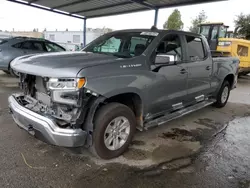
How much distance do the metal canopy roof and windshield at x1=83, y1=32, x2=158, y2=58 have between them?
606cm

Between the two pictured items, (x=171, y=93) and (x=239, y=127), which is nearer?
(x=171, y=93)

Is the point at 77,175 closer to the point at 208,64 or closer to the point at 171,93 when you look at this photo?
the point at 171,93

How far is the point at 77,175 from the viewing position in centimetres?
283

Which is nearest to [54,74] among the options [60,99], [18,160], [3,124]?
[60,99]

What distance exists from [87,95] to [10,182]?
4.45 ft

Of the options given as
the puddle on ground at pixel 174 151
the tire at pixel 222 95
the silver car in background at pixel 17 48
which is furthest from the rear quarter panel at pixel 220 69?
the silver car in background at pixel 17 48

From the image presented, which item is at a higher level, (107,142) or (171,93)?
(171,93)

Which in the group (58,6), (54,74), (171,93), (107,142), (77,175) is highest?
(58,6)

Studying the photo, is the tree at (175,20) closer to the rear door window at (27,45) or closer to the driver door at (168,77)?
the rear door window at (27,45)

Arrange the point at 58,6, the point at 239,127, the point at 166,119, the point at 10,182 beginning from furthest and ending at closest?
the point at 58,6
the point at 239,127
the point at 166,119
the point at 10,182

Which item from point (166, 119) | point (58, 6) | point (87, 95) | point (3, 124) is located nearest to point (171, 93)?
point (166, 119)

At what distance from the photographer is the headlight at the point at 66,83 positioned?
2621 mm

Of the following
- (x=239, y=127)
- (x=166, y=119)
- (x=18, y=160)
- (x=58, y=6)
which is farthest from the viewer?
(x=58, y=6)

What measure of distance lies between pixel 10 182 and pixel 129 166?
1493 mm
